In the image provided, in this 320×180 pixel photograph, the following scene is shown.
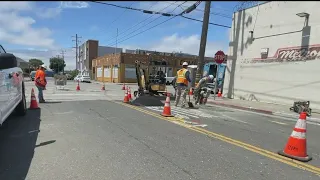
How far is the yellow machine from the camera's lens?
54.4 feet

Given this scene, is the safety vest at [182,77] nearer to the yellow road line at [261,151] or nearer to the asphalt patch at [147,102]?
the asphalt patch at [147,102]

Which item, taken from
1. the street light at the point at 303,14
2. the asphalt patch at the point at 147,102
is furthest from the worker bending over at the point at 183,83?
the street light at the point at 303,14

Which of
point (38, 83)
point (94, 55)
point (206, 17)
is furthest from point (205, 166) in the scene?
point (94, 55)

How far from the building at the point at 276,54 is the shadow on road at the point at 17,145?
11600 mm

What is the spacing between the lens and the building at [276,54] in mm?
14078

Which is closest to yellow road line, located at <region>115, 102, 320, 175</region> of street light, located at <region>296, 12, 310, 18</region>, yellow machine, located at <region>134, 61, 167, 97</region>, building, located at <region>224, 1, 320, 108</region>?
yellow machine, located at <region>134, 61, 167, 97</region>

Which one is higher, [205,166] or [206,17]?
[206,17]

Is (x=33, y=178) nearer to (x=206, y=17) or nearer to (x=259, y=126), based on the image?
(x=259, y=126)

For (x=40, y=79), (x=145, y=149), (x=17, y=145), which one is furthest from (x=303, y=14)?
(x=17, y=145)

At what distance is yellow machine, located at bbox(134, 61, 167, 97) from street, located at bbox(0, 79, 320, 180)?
734 centimetres

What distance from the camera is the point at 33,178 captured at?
171 inches

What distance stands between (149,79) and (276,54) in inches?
266

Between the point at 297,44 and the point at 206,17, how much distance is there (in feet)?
18.0

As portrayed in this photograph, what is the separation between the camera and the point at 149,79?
55.2 feet
